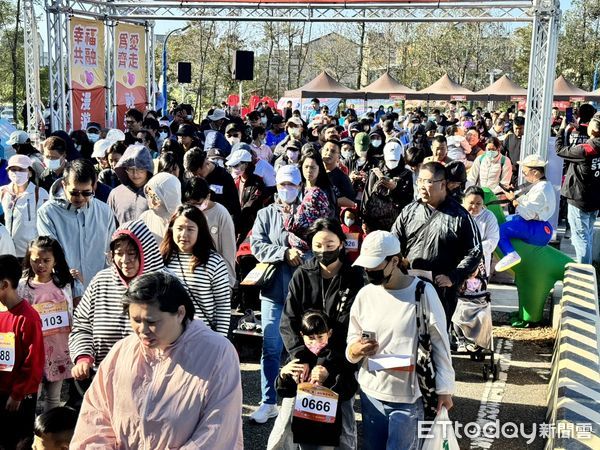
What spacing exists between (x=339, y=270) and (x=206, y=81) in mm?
43451

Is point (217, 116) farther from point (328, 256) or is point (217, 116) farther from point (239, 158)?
point (328, 256)

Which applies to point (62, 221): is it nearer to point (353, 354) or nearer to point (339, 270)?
point (339, 270)

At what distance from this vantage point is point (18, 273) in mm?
4605

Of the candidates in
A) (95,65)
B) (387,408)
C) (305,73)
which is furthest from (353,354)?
(305,73)

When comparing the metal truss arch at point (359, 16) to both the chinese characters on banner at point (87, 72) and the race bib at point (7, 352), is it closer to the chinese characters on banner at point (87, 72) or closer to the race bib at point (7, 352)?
the chinese characters on banner at point (87, 72)

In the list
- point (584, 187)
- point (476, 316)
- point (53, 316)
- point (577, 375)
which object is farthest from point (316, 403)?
point (584, 187)

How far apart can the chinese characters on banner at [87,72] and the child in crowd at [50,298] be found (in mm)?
12547

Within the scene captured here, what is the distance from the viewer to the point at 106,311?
4207 millimetres

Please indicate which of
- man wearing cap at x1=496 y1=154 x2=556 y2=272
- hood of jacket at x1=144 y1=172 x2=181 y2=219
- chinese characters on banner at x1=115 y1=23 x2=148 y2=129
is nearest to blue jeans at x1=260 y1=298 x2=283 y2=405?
hood of jacket at x1=144 y1=172 x2=181 y2=219

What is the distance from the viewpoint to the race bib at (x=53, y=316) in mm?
4945

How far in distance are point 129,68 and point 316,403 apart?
16936 millimetres

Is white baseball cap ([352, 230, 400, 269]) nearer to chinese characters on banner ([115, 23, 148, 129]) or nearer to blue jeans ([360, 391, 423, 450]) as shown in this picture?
blue jeans ([360, 391, 423, 450])

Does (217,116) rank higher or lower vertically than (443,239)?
higher

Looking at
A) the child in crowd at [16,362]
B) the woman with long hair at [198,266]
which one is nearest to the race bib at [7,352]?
the child in crowd at [16,362]
